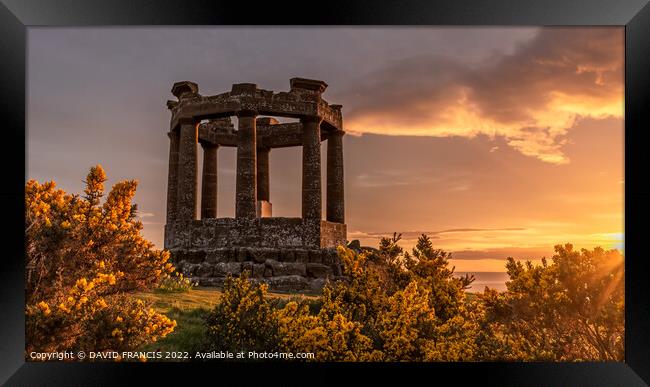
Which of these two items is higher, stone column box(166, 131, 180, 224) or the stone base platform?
stone column box(166, 131, 180, 224)

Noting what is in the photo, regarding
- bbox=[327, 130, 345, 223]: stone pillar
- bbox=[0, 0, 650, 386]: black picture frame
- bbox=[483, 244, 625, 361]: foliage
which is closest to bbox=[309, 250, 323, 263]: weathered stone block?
bbox=[327, 130, 345, 223]: stone pillar

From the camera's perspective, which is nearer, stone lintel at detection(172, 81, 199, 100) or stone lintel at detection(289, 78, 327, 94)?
stone lintel at detection(289, 78, 327, 94)

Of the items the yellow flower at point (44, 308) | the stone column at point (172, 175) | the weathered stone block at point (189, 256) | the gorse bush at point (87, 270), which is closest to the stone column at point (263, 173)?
the stone column at point (172, 175)

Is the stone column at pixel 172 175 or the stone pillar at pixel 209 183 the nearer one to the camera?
the stone column at pixel 172 175

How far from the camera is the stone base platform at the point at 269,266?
1698cm

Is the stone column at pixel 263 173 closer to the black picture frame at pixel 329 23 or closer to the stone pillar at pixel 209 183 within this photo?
the stone pillar at pixel 209 183

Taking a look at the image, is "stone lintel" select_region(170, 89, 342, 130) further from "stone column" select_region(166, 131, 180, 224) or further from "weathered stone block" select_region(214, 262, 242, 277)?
"weathered stone block" select_region(214, 262, 242, 277)

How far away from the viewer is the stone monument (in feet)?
57.4

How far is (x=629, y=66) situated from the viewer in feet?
27.5

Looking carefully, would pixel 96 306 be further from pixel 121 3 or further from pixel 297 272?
pixel 297 272

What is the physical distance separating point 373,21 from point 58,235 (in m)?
6.34

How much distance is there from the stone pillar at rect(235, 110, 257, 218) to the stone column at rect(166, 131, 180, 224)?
3.62 metres

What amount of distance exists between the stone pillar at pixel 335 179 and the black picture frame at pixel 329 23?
12324 millimetres

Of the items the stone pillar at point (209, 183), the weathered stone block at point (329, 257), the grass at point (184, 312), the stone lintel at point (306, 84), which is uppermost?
the stone lintel at point (306, 84)
